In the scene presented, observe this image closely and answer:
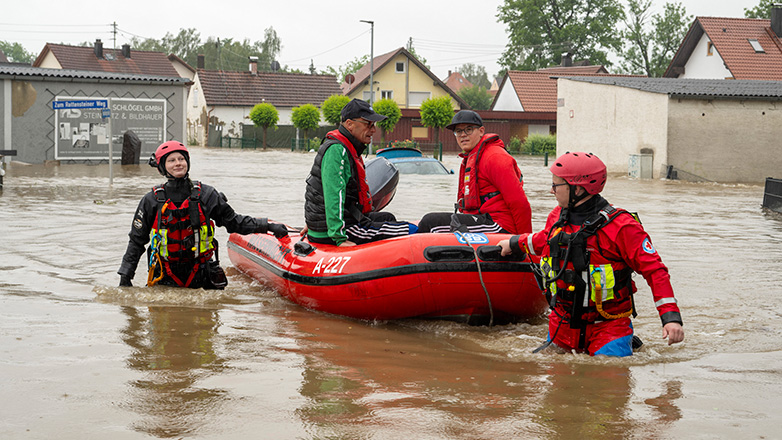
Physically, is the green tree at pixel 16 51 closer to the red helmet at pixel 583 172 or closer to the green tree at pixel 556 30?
the green tree at pixel 556 30

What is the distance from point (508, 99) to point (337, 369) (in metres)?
57.0

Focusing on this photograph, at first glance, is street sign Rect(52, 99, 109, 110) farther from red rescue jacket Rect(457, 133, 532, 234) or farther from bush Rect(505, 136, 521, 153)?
bush Rect(505, 136, 521, 153)

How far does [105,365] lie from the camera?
4.77 metres

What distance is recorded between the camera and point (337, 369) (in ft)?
15.9

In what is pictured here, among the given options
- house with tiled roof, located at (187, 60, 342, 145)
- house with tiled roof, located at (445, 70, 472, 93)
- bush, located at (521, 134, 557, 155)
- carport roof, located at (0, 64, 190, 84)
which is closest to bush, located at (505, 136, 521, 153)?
bush, located at (521, 134, 557, 155)

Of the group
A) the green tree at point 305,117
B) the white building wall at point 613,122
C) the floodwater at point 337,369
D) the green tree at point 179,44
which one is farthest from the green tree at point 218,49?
the floodwater at point 337,369

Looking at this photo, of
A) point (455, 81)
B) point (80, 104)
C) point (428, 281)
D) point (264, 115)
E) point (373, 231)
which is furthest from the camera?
point (455, 81)

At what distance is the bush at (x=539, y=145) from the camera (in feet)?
156

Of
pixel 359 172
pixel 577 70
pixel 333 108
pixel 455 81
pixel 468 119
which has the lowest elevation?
pixel 359 172

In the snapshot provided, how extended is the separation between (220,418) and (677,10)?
246 ft

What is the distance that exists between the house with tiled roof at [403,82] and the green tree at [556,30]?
12.3 meters

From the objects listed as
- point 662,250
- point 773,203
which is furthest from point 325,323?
point 773,203

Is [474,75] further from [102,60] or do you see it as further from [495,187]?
[495,187]

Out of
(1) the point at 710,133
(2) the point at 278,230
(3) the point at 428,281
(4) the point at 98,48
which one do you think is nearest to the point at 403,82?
(4) the point at 98,48
